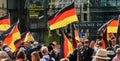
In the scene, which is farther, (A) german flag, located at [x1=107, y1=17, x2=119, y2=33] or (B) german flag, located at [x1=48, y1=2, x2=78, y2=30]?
(A) german flag, located at [x1=107, y1=17, x2=119, y2=33]

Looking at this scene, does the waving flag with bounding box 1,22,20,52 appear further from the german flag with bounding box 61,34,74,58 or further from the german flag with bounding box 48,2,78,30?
the german flag with bounding box 61,34,74,58

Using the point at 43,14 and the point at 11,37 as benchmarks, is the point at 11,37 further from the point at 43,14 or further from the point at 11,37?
the point at 43,14

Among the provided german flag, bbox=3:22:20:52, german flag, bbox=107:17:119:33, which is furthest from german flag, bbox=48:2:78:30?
german flag, bbox=107:17:119:33

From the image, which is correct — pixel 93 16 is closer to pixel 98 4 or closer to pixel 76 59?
pixel 98 4

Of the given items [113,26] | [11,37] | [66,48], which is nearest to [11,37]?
[11,37]

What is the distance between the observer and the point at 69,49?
15.7m

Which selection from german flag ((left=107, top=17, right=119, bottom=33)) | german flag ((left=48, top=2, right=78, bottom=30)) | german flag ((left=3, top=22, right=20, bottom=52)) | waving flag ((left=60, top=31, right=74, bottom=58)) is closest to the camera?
waving flag ((left=60, top=31, right=74, bottom=58))

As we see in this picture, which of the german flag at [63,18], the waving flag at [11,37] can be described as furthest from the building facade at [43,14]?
the german flag at [63,18]

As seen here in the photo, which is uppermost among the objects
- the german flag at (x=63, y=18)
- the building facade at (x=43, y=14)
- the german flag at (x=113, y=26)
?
the german flag at (x=63, y=18)

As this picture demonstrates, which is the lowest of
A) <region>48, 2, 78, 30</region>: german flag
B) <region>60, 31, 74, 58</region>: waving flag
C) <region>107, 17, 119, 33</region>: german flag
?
<region>107, 17, 119, 33</region>: german flag

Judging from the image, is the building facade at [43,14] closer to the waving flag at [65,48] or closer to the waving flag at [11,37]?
the waving flag at [11,37]

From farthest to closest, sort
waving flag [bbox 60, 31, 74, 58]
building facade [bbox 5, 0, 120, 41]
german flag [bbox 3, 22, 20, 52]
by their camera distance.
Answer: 1. building facade [bbox 5, 0, 120, 41]
2. german flag [bbox 3, 22, 20, 52]
3. waving flag [bbox 60, 31, 74, 58]

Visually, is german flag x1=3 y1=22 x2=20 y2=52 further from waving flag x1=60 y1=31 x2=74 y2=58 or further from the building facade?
the building facade

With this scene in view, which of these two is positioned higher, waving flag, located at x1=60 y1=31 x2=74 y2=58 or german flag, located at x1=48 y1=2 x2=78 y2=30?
german flag, located at x1=48 y1=2 x2=78 y2=30
